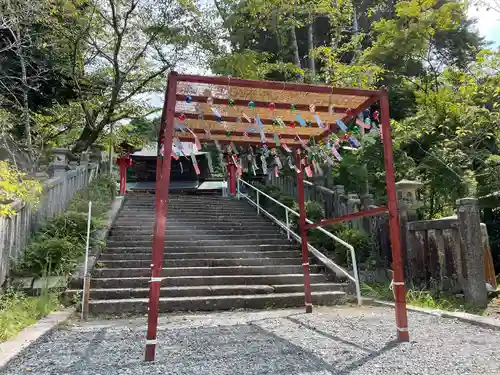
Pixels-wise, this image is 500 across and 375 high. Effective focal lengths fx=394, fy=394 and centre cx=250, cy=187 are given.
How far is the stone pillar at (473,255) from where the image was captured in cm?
556

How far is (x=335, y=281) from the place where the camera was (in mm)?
7199

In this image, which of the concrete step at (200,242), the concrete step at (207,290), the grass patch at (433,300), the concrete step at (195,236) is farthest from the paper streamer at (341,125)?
the concrete step at (195,236)

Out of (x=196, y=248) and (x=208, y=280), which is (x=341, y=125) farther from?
(x=196, y=248)

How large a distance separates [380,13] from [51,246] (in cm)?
1595

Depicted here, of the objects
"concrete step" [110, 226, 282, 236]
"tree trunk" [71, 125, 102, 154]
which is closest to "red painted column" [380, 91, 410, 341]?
"concrete step" [110, 226, 282, 236]

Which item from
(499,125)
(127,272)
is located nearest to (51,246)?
(127,272)

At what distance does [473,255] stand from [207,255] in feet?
15.3

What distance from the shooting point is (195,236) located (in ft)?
30.2

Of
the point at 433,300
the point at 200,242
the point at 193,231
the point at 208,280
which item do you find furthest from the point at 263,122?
the point at 193,231

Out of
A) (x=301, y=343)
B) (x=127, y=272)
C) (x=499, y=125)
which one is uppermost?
(x=499, y=125)

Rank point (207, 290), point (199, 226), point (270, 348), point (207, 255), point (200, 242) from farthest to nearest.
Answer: point (199, 226) → point (200, 242) → point (207, 255) → point (207, 290) → point (270, 348)

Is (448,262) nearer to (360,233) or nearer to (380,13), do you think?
(360,233)

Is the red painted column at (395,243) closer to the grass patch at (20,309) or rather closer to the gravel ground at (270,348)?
the gravel ground at (270,348)

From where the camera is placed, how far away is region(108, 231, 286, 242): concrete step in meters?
8.62
